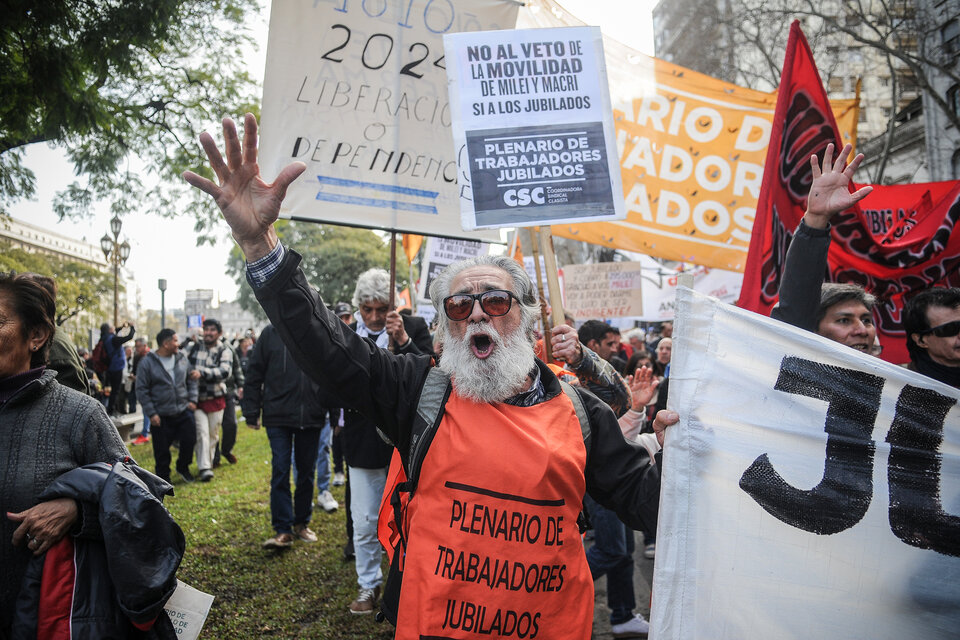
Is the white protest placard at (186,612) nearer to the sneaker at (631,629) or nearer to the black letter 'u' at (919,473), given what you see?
the black letter 'u' at (919,473)

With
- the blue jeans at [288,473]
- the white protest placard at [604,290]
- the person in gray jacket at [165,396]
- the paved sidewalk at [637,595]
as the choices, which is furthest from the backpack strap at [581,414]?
the white protest placard at [604,290]

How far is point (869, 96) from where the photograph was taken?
4000 centimetres

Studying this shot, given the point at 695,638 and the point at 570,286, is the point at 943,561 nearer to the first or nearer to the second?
the point at 695,638

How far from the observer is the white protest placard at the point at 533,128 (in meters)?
3.36

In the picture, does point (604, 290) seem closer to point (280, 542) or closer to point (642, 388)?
point (280, 542)

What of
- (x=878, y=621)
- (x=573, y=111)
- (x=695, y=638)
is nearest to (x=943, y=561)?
(x=878, y=621)

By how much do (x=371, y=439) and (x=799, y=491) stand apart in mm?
3084

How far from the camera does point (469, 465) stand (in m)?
2.03

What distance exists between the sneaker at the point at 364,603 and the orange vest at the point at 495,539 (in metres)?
2.72

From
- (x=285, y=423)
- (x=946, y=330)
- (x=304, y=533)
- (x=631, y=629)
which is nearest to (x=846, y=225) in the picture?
(x=946, y=330)

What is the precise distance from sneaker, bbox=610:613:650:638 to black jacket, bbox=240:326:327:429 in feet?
9.20

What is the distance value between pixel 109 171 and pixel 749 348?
8.75 meters

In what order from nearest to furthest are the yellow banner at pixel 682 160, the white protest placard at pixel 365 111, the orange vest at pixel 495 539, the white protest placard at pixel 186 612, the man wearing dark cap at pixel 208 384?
the orange vest at pixel 495 539 < the white protest placard at pixel 186 612 < the white protest placard at pixel 365 111 < the yellow banner at pixel 682 160 < the man wearing dark cap at pixel 208 384

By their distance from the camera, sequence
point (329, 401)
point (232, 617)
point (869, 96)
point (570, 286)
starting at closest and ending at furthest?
point (232, 617), point (329, 401), point (570, 286), point (869, 96)
